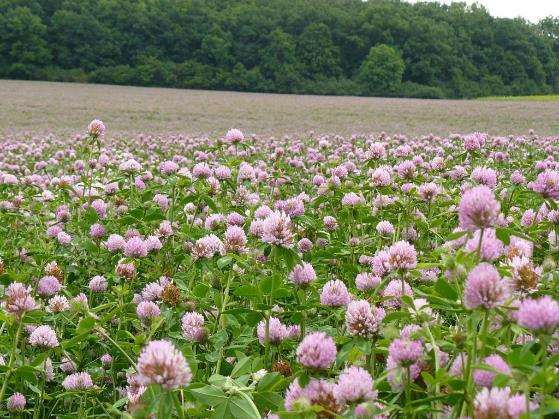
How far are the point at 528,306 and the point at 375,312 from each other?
57 centimetres

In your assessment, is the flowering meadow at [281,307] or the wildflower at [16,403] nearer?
the flowering meadow at [281,307]

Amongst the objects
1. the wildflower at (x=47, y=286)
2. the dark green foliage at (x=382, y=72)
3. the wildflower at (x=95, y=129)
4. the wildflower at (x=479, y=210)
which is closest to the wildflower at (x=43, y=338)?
the wildflower at (x=47, y=286)

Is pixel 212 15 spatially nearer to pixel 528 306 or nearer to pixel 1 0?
pixel 1 0

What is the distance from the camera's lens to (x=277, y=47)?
5609 centimetres

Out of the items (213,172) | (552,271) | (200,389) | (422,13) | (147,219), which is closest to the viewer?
(200,389)

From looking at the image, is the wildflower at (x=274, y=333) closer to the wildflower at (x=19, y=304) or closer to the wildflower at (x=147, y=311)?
the wildflower at (x=147, y=311)

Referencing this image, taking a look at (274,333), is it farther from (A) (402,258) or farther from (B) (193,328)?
(A) (402,258)

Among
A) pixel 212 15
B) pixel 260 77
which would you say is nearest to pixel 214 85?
pixel 260 77

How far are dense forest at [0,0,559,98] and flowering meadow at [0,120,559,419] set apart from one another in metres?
48.2

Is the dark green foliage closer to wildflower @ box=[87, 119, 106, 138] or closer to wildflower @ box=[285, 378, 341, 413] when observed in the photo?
wildflower @ box=[87, 119, 106, 138]

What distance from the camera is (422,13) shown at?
64.7 m

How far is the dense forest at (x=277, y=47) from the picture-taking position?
170 feet

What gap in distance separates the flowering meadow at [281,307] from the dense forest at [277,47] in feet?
158

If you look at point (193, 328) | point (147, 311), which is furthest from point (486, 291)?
point (147, 311)
